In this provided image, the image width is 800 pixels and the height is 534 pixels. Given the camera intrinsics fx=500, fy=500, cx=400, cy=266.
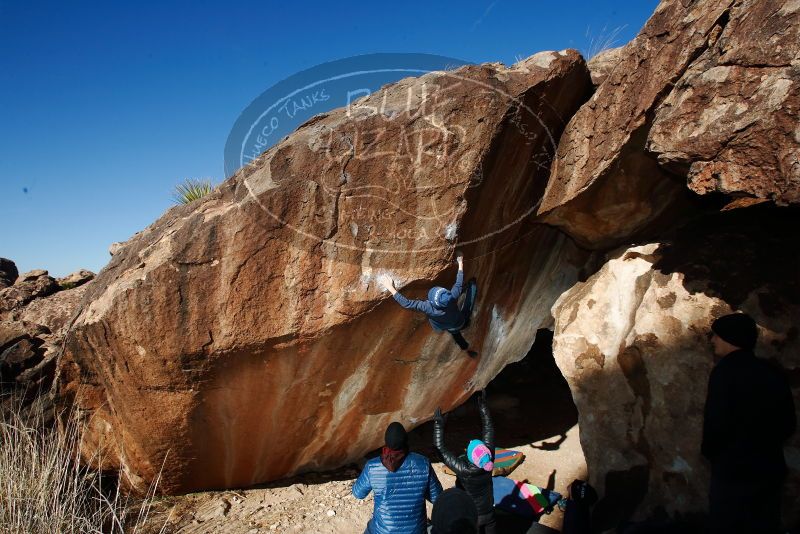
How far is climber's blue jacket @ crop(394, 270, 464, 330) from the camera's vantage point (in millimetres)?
3865

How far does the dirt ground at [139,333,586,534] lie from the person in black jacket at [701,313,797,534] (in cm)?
186

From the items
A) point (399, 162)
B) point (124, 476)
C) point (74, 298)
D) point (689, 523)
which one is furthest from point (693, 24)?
point (74, 298)

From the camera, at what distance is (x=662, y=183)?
392 cm

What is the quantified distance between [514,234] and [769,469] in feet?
8.11

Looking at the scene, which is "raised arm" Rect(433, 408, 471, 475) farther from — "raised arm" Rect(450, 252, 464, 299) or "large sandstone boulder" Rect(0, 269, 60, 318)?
"large sandstone boulder" Rect(0, 269, 60, 318)

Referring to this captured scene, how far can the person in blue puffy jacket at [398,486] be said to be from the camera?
2.82m

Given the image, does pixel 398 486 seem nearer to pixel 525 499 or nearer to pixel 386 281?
pixel 386 281

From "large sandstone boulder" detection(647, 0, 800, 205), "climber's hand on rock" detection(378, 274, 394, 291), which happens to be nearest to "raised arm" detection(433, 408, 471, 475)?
"climber's hand on rock" detection(378, 274, 394, 291)

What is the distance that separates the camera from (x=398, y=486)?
2834 mm

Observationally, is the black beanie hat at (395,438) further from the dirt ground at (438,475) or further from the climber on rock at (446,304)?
the dirt ground at (438,475)

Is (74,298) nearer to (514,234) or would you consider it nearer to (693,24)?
(514,234)

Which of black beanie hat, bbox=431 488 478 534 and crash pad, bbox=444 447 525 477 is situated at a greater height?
black beanie hat, bbox=431 488 478 534

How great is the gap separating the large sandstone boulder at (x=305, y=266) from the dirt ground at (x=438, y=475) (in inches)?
15.6

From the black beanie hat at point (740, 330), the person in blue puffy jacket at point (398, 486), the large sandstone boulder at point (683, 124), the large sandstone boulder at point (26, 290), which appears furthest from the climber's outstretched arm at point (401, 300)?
the large sandstone boulder at point (26, 290)
